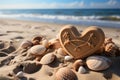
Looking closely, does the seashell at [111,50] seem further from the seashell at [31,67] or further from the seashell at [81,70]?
the seashell at [31,67]

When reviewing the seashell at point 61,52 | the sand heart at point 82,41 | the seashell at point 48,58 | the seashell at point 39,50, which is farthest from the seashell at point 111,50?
the seashell at point 39,50

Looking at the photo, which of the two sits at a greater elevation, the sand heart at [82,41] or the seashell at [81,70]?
the sand heart at [82,41]

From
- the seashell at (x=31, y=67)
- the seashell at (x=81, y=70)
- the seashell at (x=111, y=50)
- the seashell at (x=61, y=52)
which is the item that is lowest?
the seashell at (x=31, y=67)

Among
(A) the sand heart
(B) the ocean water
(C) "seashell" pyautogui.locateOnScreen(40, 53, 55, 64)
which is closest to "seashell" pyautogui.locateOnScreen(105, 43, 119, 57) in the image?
(A) the sand heart

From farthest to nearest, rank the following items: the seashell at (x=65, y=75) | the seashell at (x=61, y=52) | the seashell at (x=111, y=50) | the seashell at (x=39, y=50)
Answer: the seashell at (x=39, y=50), the seashell at (x=61, y=52), the seashell at (x=111, y=50), the seashell at (x=65, y=75)

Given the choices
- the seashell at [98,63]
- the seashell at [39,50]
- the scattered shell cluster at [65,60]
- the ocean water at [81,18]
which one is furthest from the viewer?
the ocean water at [81,18]

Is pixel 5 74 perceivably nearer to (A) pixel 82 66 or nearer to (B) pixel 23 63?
(B) pixel 23 63

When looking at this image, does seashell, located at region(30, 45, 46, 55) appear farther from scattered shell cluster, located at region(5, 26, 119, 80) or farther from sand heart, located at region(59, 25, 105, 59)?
sand heart, located at region(59, 25, 105, 59)

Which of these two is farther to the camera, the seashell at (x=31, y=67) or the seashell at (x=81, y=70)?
the seashell at (x=31, y=67)

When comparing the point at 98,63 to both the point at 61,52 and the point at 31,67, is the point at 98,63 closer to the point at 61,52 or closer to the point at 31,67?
the point at 61,52
